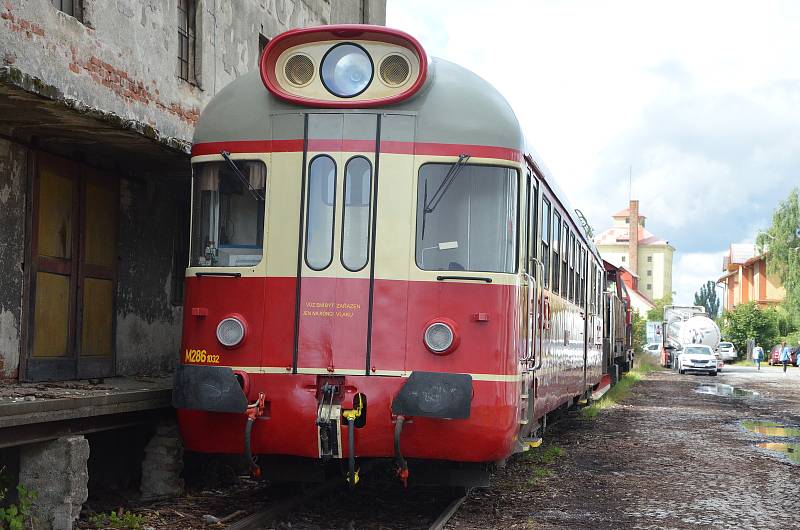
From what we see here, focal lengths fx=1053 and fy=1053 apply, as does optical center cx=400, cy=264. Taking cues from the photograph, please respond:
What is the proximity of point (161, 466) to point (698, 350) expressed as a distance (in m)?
41.9

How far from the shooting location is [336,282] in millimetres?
7531

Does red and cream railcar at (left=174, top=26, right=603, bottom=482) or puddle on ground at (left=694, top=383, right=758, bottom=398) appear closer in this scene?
red and cream railcar at (left=174, top=26, right=603, bottom=482)

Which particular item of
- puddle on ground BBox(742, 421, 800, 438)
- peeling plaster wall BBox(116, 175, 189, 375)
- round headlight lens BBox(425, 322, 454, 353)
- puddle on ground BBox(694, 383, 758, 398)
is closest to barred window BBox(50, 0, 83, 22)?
peeling plaster wall BBox(116, 175, 189, 375)

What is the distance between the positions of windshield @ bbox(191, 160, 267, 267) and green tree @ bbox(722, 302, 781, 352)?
66.6m

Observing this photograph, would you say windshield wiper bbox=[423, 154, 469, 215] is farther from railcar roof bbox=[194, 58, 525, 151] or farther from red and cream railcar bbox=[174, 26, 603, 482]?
railcar roof bbox=[194, 58, 525, 151]

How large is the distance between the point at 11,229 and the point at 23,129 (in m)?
0.87

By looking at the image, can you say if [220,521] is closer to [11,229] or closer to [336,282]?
[336,282]

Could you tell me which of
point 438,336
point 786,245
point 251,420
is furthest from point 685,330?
point 251,420

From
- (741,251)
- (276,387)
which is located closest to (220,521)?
(276,387)

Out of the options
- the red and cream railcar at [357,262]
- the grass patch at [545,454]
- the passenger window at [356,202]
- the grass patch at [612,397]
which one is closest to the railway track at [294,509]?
the red and cream railcar at [357,262]

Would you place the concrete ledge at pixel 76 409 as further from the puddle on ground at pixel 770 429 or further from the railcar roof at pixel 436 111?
the puddle on ground at pixel 770 429

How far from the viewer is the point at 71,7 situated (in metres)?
9.96

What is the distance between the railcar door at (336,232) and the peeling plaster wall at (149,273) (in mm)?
4157

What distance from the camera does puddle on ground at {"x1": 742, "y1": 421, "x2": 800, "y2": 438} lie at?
17516mm
